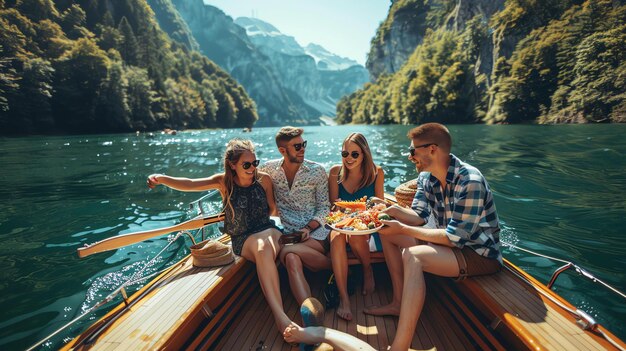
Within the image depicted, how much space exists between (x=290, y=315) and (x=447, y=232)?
6.94 ft

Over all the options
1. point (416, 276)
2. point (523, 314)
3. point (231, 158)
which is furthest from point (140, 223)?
point (523, 314)

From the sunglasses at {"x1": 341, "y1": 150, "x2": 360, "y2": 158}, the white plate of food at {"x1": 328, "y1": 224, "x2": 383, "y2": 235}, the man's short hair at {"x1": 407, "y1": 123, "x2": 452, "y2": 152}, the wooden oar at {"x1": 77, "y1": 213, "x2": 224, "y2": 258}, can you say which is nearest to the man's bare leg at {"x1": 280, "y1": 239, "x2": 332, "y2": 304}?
the white plate of food at {"x1": 328, "y1": 224, "x2": 383, "y2": 235}

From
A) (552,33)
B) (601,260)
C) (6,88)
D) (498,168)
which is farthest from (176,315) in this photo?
(552,33)

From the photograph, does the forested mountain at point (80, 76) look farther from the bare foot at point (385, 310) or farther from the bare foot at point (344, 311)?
the bare foot at point (385, 310)

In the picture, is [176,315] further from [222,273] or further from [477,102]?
[477,102]

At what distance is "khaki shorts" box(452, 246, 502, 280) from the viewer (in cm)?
290

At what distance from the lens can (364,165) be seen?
4.25 m

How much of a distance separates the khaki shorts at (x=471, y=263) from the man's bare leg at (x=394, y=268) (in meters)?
0.67

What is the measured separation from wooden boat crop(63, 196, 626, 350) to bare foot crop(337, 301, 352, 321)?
3.2 inches

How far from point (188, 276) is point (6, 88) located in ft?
148

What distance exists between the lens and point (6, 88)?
3322cm

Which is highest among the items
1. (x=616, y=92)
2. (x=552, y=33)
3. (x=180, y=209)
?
(x=552, y=33)

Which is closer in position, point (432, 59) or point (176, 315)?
point (176, 315)

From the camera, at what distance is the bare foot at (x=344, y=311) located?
3448 millimetres
